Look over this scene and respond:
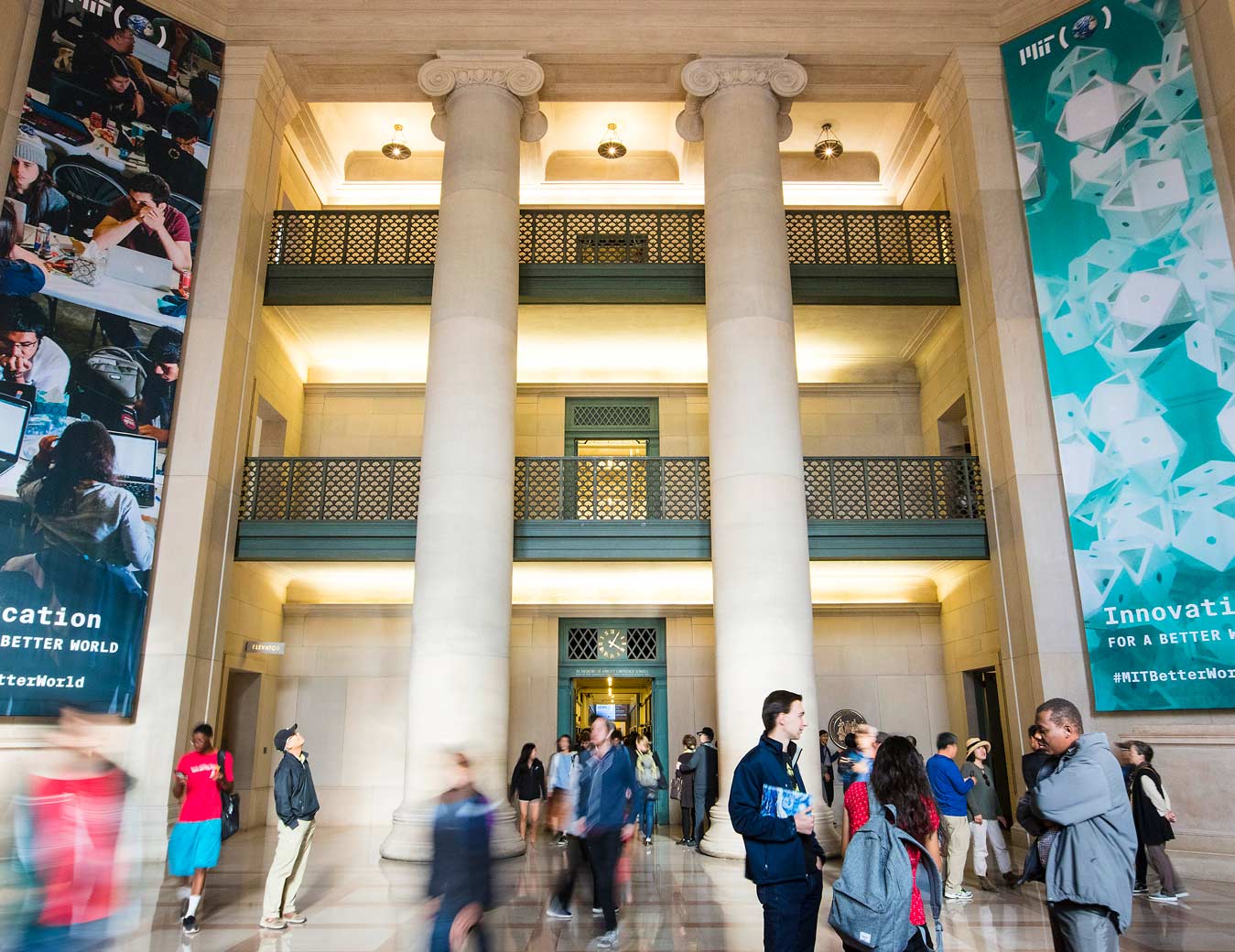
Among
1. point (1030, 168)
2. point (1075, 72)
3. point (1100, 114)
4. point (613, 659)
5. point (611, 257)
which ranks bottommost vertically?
point (613, 659)

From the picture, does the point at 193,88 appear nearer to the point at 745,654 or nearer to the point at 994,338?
the point at 745,654

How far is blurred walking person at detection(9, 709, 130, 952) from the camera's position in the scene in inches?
164

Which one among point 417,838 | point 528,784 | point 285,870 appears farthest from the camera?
point 528,784

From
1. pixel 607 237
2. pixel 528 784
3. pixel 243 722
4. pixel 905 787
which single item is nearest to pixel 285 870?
pixel 905 787

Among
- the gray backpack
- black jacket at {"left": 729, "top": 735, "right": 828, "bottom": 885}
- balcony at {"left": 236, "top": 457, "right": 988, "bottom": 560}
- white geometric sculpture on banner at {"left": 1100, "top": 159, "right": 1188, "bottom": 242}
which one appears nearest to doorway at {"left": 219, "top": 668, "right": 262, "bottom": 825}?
balcony at {"left": 236, "top": 457, "right": 988, "bottom": 560}

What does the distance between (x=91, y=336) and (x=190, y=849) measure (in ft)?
25.1

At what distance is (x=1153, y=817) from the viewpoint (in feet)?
26.8

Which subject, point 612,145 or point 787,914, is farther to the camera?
point 612,145

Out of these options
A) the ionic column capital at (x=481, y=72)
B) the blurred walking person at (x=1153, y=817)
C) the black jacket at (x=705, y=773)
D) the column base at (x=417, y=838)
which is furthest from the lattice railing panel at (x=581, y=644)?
the ionic column capital at (x=481, y=72)

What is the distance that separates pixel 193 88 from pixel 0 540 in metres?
7.74

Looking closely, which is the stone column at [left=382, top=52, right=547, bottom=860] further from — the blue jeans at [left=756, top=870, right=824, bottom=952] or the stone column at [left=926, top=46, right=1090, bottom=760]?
the stone column at [left=926, top=46, right=1090, bottom=760]

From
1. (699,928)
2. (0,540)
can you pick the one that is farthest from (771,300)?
(0,540)

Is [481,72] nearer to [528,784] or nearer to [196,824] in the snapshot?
[528,784]

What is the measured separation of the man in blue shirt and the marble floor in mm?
244
